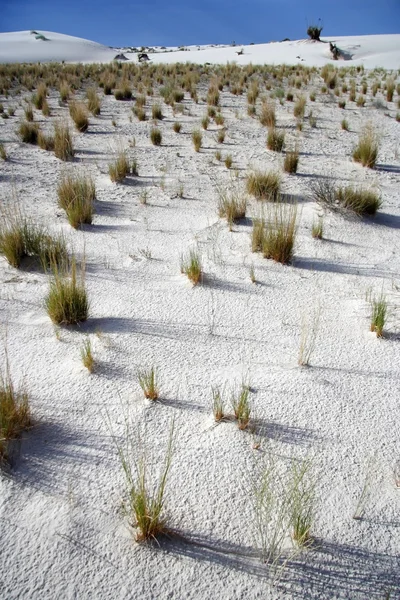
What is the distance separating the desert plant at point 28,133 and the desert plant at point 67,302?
18.6 ft

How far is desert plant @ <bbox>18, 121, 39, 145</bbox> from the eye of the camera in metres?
7.43

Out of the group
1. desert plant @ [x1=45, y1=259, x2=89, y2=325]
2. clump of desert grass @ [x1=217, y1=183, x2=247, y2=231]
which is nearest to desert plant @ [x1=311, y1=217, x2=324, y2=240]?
clump of desert grass @ [x1=217, y1=183, x2=247, y2=231]

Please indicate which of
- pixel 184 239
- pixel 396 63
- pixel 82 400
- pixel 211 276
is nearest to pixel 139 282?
pixel 211 276

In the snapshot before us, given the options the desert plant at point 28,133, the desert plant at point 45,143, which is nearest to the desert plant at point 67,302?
the desert plant at point 45,143

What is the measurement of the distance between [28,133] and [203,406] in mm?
6933

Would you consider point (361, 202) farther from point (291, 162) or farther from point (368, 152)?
point (368, 152)

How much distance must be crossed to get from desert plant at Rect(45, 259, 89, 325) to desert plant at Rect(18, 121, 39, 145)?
224 inches

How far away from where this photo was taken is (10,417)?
194 cm

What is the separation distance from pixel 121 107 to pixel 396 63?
1978 cm

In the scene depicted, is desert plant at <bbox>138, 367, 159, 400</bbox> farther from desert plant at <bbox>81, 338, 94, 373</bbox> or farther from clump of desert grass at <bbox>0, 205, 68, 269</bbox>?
clump of desert grass at <bbox>0, 205, 68, 269</bbox>

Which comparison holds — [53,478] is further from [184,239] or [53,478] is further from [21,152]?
[21,152]

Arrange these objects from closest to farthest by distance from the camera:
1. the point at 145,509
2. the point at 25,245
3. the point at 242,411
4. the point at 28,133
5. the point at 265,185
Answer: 1. the point at 145,509
2. the point at 242,411
3. the point at 25,245
4. the point at 265,185
5. the point at 28,133

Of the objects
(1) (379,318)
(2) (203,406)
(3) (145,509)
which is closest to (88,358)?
(2) (203,406)

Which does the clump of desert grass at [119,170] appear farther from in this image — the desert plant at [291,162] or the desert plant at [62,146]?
the desert plant at [291,162]
